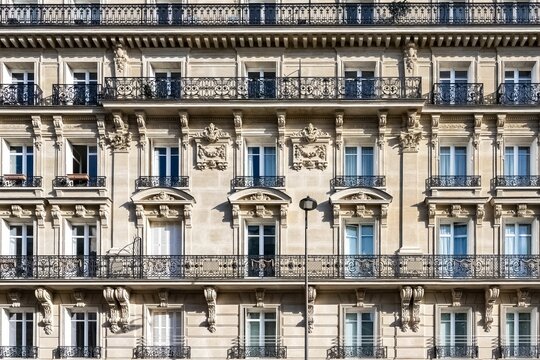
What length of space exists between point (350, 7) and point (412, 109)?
402 cm

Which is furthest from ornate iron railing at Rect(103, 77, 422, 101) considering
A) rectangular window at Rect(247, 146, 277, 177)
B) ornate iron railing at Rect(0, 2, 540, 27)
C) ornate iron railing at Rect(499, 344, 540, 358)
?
ornate iron railing at Rect(499, 344, 540, 358)

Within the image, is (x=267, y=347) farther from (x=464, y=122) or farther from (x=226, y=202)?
(x=464, y=122)

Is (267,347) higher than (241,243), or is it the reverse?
(241,243)

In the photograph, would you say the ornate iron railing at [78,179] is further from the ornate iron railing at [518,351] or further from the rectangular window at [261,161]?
the ornate iron railing at [518,351]

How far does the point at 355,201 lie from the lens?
2934 centimetres

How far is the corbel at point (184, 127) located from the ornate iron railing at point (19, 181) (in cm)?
482

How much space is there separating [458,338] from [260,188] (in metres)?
7.94

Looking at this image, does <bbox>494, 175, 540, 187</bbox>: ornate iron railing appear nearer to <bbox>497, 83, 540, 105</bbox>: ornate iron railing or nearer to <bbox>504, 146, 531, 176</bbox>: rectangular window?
<bbox>504, 146, 531, 176</bbox>: rectangular window

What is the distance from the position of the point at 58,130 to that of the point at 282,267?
859cm

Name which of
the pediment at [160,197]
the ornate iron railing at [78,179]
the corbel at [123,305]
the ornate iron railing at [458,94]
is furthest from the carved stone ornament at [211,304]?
the ornate iron railing at [458,94]

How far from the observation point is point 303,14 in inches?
1195

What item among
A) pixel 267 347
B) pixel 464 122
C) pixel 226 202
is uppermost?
pixel 464 122

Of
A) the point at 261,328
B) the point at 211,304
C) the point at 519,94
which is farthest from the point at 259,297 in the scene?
the point at 519,94

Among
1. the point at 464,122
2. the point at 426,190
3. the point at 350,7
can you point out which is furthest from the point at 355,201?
the point at 350,7
